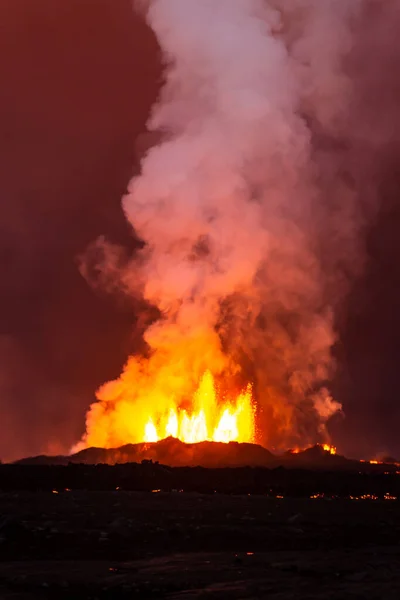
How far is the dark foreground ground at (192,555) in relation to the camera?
72.8 ft

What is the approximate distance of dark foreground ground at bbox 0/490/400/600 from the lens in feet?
72.8

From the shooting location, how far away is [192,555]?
30047 millimetres

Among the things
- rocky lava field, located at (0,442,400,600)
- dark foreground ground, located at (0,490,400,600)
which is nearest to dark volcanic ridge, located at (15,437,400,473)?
rocky lava field, located at (0,442,400,600)

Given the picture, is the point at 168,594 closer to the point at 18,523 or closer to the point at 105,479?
the point at 18,523

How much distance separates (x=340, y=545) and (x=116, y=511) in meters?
20.8

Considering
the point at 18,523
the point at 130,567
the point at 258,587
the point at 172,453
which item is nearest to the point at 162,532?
the point at 18,523

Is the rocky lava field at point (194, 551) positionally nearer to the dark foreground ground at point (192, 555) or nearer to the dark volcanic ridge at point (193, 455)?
the dark foreground ground at point (192, 555)

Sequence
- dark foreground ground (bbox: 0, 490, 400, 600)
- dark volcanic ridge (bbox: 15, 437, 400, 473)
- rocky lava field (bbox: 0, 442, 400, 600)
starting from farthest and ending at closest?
dark volcanic ridge (bbox: 15, 437, 400, 473)
rocky lava field (bbox: 0, 442, 400, 600)
dark foreground ground (bbox: 0, 490, 400, 600)

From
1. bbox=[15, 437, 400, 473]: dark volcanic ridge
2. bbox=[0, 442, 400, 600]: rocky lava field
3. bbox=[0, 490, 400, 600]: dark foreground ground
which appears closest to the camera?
bbox=[0, 490, 400, 600]: dark foreground ground

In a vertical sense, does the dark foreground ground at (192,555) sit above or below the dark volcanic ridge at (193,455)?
below

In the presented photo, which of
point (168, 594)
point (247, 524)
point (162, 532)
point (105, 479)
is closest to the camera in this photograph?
point (168, 594)

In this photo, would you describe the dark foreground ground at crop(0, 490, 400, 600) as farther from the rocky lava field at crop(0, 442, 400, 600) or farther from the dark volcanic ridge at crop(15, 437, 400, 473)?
the dark volcanic ridge at crop(15, 437, 400, 473)

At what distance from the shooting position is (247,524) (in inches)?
1773

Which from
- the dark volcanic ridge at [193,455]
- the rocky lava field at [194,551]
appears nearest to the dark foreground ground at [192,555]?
the rocky lava field at [194,551]
